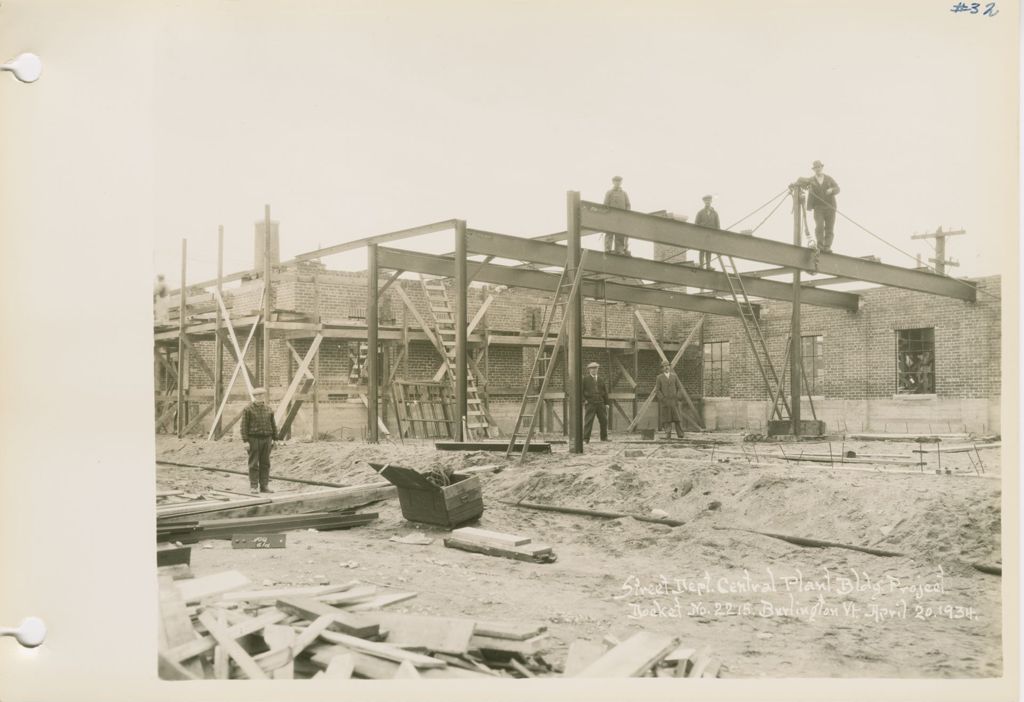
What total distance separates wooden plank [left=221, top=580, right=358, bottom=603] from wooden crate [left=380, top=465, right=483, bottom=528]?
147cm

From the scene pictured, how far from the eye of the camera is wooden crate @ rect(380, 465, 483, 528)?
697 centimetres

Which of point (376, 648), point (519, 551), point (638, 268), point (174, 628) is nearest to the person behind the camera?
point (376, 648)

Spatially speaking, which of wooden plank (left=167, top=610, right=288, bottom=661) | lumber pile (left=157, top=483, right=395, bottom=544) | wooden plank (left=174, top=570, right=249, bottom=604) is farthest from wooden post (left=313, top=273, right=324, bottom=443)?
wooden plank (left=167, top=610, right=288, bottom=661)

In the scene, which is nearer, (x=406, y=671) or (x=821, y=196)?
(x=406, y=671)

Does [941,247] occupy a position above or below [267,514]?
above

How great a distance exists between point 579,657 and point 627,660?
32cm

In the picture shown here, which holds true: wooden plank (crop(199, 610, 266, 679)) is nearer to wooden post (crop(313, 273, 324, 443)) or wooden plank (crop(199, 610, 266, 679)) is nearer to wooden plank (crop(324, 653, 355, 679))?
wooden plank (crop(324, 653, 355, 679))

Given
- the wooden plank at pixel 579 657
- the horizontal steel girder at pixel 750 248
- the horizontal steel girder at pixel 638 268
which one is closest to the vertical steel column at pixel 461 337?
the horizontal steel girder at pixel 638 268

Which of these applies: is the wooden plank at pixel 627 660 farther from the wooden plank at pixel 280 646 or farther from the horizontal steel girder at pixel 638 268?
the horizontal steel girder at pixel 638 268

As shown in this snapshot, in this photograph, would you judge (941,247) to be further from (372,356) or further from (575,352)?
(372,356)

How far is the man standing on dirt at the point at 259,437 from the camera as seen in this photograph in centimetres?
799

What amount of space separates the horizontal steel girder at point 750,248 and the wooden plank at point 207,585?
5.23m

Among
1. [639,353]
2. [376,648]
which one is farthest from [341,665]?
[639,353]

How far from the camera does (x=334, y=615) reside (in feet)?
16.9
